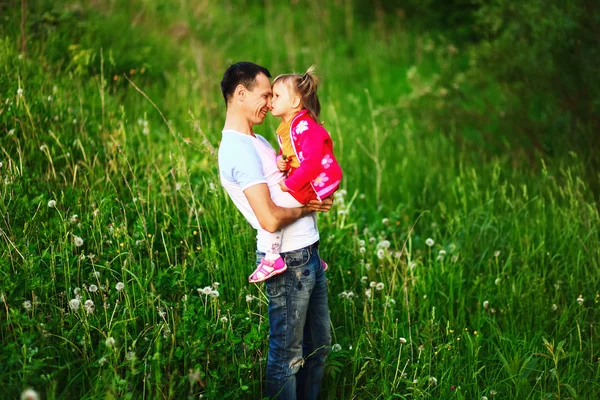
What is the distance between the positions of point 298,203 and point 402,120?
5.40 metres

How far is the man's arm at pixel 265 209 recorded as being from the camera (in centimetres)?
303

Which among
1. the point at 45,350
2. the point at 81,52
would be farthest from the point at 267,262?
the point at 81,52

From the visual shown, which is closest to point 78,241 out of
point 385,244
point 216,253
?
point 216,253

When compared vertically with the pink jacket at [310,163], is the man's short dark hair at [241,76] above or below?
above

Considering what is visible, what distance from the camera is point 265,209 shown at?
3.03 metres

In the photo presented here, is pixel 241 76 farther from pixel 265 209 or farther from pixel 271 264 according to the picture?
pixel 271 264

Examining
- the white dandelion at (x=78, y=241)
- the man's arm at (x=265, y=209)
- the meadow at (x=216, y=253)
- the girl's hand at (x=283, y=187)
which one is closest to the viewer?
the man's arm at (x=265, y=209)

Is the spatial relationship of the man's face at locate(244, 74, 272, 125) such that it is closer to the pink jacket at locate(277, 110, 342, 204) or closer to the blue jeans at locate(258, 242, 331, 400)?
the pink jacket at locate(277, 110, 342, 204)

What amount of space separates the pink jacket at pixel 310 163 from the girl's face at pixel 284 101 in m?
0.05

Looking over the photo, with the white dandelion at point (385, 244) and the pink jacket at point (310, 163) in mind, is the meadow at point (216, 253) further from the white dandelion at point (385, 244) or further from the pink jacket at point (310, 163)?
the pink jacket at point (310, 163)

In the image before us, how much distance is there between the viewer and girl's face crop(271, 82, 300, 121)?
10.5ft

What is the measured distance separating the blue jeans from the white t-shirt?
0.08m

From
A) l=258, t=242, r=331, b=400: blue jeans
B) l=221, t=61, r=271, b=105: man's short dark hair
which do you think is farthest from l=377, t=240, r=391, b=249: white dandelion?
l=221, t=61, r=271, b=105: man's short dark hair

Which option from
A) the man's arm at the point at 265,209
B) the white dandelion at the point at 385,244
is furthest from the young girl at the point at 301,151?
the white dandelion at the point at 385,244
